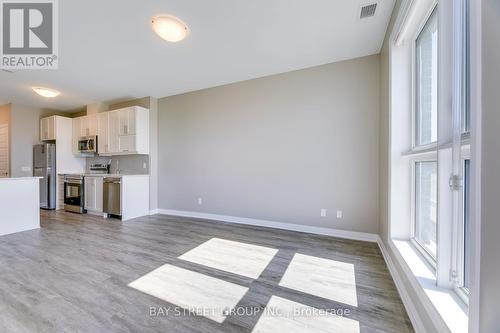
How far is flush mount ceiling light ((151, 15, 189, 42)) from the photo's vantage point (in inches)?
91.6

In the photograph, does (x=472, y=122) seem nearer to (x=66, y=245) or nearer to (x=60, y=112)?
(x=66, y=245)

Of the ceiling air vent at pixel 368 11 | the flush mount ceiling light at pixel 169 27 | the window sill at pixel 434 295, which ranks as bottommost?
the window sill at pixel 434 295

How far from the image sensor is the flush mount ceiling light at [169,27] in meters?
2.33

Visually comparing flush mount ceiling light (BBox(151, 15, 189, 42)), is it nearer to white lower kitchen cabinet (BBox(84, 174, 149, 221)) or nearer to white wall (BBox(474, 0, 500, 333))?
white wall (BBox(474, 0, 500, 333))

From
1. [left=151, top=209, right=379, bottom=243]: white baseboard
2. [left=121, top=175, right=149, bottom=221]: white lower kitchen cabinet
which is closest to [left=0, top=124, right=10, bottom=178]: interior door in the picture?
[left=121, top=175, right=149, bottom=221]: white lower kitchen cabinet

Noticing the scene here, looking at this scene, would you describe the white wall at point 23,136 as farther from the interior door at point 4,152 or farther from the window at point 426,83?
the window at point 426,83

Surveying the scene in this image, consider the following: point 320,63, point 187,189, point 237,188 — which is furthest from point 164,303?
point 320,63

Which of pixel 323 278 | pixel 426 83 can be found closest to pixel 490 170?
pixel 426 83

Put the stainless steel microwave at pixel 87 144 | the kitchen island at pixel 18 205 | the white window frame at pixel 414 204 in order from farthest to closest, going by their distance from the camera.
Answer: 1. the stainless steel microwave at pixel 87 144
2. the kitchen island at pixel 18 205
3. the white window frame at pixel 414 204

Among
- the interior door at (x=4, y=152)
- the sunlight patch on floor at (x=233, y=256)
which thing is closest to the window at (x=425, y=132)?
the sunlight patch on floor at (x=233, y=256)

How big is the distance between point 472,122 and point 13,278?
12.0ft

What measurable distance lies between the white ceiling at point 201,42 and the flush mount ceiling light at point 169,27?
77mm

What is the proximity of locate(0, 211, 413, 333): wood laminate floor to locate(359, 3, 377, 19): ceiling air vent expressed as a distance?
8.89 ft

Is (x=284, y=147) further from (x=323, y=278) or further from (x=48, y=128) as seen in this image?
(x=48, y=128)
